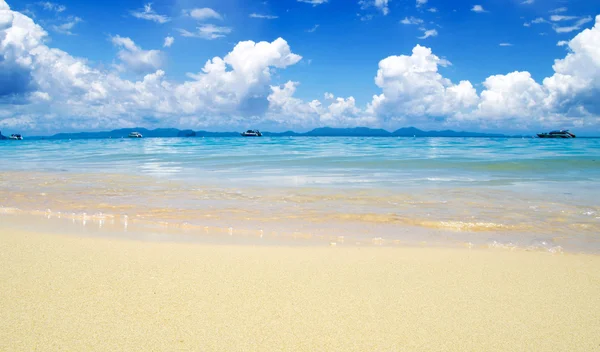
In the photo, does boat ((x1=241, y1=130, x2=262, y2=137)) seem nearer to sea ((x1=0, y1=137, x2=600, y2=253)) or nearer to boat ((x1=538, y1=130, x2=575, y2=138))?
boat ((x1=538, y1=130, x2=575, y2=138))

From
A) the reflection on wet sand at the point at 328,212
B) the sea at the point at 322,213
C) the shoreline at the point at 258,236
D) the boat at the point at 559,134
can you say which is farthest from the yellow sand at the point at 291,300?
the boat at the point at 559,134

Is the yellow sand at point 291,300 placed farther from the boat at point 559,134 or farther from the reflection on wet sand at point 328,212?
the boat at point 559,134

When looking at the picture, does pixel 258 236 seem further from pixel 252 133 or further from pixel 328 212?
pixel 252 133

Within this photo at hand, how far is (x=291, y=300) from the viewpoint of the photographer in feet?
12.2

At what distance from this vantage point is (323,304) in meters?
3.64

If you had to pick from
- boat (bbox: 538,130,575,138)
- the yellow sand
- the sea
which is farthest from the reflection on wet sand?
boat (bbox: 538,130,575,138)

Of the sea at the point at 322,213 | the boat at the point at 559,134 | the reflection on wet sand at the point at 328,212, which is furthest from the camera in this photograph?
the boat at the point at 559,134

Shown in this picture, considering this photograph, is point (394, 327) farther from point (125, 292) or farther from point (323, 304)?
point (125, 292)

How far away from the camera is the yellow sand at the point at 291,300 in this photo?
303 centimetres

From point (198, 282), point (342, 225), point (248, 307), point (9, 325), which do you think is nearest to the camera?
point (9, 325)

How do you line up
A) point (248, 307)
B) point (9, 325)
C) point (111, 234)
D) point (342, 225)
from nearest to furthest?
point (9, 325) → point (248, 307) → point (111, 234) → point (342, 225)

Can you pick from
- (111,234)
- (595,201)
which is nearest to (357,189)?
(595,201)

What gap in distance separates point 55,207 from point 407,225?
25.7ft

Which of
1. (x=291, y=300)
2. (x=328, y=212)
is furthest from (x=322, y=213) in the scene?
(x=291, y=300)
